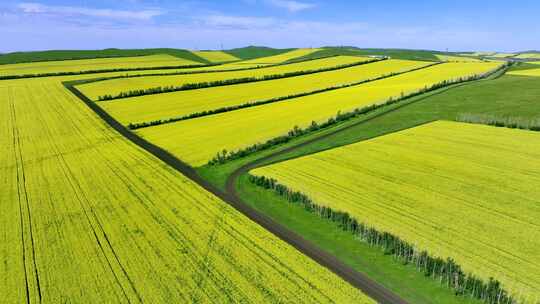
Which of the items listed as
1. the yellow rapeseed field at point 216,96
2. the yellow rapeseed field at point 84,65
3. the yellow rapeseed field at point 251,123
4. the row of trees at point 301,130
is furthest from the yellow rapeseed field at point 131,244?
the yellow rapeseed field at point 84,65

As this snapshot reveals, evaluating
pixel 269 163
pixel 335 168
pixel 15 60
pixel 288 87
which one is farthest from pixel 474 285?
pixel 15 60

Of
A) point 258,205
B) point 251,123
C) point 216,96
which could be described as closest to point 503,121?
point 251,123

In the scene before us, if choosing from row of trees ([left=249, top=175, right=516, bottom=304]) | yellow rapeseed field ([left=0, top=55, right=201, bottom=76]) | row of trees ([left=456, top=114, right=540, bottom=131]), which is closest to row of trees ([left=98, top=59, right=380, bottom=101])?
yellow rapeseed field ([left=0, top=55, right=201, bottom=76])

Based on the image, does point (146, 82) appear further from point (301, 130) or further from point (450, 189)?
point (450, 189)

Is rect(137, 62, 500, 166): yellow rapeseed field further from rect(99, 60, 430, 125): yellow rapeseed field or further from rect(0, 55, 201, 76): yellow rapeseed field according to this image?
rect(0, 55, 201, 76): yellow rapeseed field

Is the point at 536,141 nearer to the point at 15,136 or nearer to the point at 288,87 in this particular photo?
the point at 288,87
